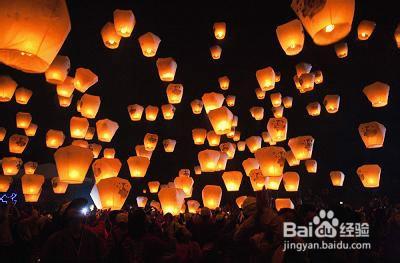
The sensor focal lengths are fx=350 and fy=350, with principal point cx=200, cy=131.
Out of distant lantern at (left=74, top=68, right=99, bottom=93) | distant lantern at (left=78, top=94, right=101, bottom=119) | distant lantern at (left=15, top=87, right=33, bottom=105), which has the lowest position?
distant lantern at (left=78, top=94, right=101, bottom=119)

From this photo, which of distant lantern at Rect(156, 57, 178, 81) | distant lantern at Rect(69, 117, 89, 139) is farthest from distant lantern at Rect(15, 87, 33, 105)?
distant lantern at Rect(156, 57, 178, 81)

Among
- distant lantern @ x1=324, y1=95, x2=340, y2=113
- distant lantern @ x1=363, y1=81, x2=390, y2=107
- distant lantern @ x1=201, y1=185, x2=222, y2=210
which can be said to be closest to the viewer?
distant lantern @ x1=363, y1=81, x2=390, y2=107

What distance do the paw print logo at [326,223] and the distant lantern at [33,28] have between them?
3635 millimetres

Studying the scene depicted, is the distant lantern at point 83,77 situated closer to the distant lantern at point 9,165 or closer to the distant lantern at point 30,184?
the distant lantern at point 30,184

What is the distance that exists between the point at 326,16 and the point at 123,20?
6402 millimetres

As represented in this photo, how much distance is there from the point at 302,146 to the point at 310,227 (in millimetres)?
7158

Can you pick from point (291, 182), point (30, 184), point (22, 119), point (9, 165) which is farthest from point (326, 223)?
point (9, 165)

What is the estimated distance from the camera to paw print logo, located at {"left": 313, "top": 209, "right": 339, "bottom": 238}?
378 centimetres

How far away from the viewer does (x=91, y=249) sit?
364 cm

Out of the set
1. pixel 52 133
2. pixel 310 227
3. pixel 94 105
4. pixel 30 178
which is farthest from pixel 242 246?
pixel 52 133

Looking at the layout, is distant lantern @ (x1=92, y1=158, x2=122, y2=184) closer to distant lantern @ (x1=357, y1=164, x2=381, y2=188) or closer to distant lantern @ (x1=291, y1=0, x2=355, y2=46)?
distant lantern @ (x1=291, y1=0, x2=355, y2=46)

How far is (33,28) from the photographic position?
3799 mm

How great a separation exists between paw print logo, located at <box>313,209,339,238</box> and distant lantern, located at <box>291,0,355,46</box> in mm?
2322

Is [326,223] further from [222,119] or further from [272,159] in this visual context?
[222,119]
